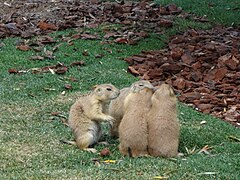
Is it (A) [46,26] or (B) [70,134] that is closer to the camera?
(B) [70,134]

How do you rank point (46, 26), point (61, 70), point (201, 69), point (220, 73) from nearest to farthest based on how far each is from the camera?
1. point (220, 73)
2. point (61, 70)
3. point (201, 69)
4. point (46, 26)

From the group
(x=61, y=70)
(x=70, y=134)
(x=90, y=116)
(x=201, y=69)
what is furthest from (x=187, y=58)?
(x=90, y=116)

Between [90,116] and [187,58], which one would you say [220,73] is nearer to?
[187,58]

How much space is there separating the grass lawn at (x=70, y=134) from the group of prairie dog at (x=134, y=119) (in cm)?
14

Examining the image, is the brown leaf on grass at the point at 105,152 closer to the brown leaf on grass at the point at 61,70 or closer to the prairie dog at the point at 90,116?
the prairie dog at the point at 90,116

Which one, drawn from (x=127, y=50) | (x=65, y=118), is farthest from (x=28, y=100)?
(x=127, y=50)

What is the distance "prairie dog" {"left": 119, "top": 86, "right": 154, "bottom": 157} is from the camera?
6.20m

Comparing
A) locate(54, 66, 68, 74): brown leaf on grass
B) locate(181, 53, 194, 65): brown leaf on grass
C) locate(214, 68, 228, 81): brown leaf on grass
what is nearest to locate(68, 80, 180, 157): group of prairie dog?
locate(214, 68, 228, 81): brown leaf on grass

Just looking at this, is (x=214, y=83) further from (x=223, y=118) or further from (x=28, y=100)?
(x=28, y=100)

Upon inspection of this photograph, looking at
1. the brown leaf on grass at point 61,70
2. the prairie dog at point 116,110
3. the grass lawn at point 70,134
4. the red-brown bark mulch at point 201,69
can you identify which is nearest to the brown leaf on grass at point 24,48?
the grass lawn at point 70,134

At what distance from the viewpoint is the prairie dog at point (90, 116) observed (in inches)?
260

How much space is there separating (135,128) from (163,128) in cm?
28

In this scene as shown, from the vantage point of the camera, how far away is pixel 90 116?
668 centimetres

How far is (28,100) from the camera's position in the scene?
27.8 ft
